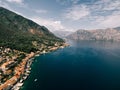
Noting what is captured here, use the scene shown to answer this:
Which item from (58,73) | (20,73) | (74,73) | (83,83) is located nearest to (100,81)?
(83,83)

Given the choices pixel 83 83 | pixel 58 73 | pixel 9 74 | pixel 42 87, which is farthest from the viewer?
pixel 58 73

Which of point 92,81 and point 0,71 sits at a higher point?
point 0,71

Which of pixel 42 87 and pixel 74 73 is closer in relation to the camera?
pixel 42 87

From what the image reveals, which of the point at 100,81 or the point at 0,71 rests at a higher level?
the point at 0,71

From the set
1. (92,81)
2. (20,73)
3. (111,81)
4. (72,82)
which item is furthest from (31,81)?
(111,81)

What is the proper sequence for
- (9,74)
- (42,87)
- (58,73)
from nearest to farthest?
(42,87)
(9,74)
(58,73)

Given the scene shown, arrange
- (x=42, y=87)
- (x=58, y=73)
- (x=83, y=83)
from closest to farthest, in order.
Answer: (x=42, y=87)
(x=83, y=83)
(x=58, y=73)

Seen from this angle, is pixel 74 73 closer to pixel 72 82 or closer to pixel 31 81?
pixel 72 82

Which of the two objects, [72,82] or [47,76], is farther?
[47,76]

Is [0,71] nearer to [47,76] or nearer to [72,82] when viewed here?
[47,76]
